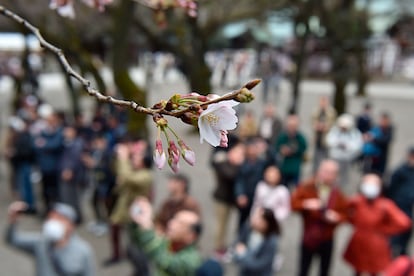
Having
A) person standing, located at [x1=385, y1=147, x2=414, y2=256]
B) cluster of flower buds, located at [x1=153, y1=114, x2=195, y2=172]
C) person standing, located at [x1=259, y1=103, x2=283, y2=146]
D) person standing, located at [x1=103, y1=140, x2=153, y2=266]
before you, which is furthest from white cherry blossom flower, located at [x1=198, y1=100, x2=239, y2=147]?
person standing, located at [x1=259, y1=103, x2=283, y2=146]

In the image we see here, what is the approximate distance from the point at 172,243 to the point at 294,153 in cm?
424

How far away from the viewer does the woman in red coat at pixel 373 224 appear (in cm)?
491

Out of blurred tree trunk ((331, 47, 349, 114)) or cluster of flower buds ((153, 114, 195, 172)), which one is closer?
cluster of flower buds ((153, 114, 195, 172))

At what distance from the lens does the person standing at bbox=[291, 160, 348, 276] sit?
5027mm

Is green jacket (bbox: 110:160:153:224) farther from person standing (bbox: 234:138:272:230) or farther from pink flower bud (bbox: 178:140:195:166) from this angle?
pink flower bud (bbox: 178:140:195:166)

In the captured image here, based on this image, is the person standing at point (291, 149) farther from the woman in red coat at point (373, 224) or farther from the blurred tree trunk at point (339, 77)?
the blurred tree trunk at point (339, 77)

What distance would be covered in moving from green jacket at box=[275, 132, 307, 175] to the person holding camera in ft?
13.2

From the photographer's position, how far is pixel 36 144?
287 inches

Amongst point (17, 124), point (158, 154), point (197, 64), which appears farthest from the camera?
point (197, 64)

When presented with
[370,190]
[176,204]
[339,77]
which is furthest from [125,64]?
[339,77]

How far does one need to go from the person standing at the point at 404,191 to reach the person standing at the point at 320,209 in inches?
42.5

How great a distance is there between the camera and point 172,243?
3.78 meters

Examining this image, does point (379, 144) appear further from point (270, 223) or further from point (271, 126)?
point (270, 223)

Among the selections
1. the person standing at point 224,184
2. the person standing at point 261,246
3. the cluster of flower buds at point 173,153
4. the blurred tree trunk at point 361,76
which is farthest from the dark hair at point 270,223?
the blurred tree trunk at point 361,76
